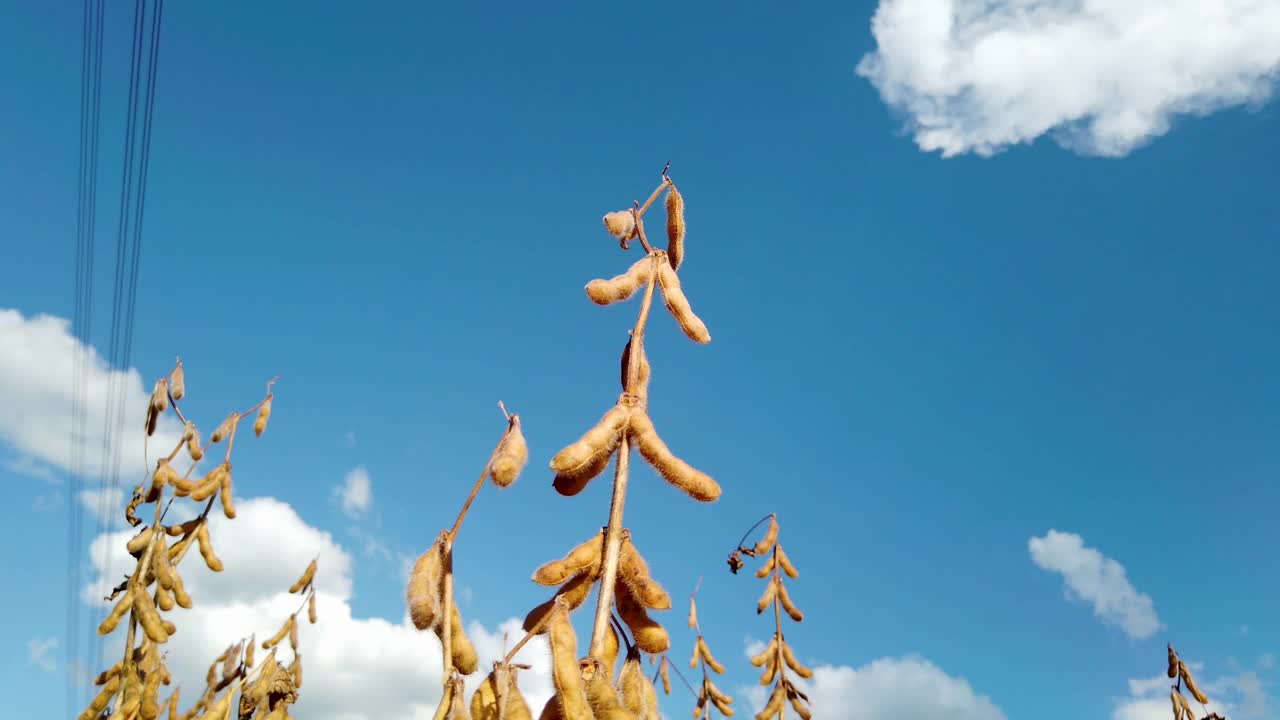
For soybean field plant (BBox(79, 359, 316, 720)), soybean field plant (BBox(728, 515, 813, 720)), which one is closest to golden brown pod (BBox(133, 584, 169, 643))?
soybean field plant (BBox(79, 359, 316, 720))

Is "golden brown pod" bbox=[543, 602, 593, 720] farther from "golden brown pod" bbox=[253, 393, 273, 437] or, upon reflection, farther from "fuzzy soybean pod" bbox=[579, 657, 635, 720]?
"golden brown pod" bbox=[253, 393, 273, 437]

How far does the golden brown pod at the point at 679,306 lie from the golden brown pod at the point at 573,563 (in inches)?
19.1

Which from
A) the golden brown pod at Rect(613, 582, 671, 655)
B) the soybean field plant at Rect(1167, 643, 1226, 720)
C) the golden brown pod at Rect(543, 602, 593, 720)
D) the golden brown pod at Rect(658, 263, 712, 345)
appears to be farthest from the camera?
the soybean field plant at Rect(1167, 643, 1226, 720)

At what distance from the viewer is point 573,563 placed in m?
1.34

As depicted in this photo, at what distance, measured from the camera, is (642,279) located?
172cm

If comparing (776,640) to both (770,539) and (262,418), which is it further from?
(262,418)

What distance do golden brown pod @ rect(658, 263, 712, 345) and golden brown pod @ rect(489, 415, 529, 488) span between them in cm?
40

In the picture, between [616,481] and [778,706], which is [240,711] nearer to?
[778,706]

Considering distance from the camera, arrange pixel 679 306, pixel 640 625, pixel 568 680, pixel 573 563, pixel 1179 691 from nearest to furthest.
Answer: pixel 568 680 < pixel 573 563 < pixel 640 625 < pixel 679 306 < pixel 1179 691

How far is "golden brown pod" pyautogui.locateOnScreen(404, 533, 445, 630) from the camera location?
1.36 m

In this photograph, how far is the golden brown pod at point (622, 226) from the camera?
1816mm

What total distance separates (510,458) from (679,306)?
48cm

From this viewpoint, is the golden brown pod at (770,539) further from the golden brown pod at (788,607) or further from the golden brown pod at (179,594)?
the golden brown pod at (179,594)

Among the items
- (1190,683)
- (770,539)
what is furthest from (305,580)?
(1190,683)
